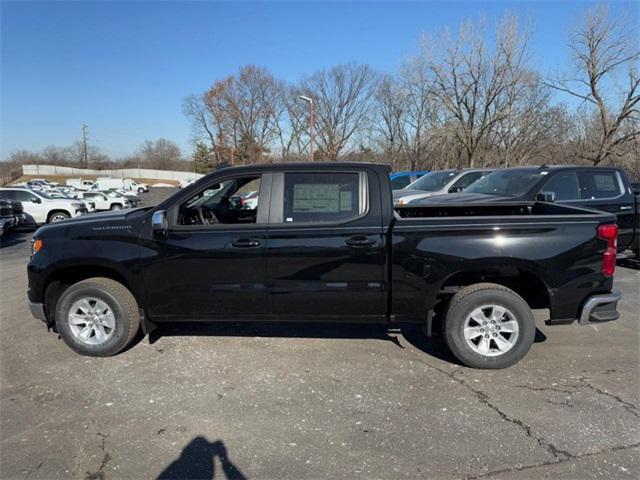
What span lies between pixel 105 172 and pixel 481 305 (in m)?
102

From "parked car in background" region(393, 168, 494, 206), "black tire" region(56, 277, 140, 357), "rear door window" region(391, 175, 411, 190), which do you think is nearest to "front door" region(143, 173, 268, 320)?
"black tire" region(56, 277, 140, 357)

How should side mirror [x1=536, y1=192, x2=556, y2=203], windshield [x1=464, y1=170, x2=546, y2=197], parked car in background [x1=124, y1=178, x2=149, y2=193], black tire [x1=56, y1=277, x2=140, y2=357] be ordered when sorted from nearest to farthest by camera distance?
black tire [x1=56, y1=277, x2=140, y2=357] < side mirror [x1=536, y1=192, x2=556, y2=203] < windshield [x1=464, y1=170, x2=546, y2=197] < parked car in background [x1=124, y1=178, x2=149, y2=193]

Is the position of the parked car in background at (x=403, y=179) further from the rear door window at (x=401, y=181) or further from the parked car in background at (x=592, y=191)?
the parked car in background at (x=592, y=191)

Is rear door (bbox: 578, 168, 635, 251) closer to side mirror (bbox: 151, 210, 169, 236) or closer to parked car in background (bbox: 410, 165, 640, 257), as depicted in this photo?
parked car in background (bbox: 410, 165, 640, 257)

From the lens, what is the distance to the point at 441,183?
41.0ft

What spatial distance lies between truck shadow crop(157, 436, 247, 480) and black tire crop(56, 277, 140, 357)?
1.67 meters

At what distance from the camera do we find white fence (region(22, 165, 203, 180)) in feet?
276

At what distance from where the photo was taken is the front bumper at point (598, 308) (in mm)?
3811

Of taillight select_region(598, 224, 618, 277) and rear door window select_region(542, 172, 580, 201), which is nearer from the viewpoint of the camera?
taillight select_region(598, 224, 618, 277)

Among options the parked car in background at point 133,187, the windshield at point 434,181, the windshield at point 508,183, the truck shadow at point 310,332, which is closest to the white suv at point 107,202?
the windshield at point 434,181

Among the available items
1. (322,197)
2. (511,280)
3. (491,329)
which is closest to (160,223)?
(322,197)

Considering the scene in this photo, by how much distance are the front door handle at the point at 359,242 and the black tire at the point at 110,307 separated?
2189 millimetres

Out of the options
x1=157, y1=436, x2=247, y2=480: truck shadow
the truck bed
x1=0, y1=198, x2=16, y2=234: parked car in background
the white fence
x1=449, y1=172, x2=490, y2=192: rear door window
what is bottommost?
x1=157, y1=436, x2=247, y2=480: truck shadow

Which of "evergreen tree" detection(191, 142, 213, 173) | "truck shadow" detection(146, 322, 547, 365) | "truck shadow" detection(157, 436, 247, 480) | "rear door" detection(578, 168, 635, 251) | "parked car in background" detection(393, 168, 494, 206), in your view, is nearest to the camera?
"truck shadow" detection(157, 436, 247, 480)
